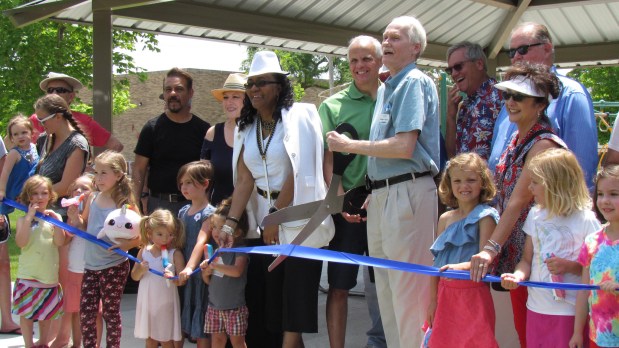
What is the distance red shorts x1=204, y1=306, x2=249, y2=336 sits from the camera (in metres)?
4.91

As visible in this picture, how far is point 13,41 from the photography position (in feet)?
56.2

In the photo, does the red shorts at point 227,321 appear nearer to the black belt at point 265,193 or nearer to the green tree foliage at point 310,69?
the black belt at point 265,193

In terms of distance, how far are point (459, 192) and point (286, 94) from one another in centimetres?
160

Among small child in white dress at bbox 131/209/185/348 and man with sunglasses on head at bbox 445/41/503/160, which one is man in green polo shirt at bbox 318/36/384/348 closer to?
man with sunglasses on head at bbox 445/41/503/160

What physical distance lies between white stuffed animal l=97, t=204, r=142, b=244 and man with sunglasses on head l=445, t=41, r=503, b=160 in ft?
7.62

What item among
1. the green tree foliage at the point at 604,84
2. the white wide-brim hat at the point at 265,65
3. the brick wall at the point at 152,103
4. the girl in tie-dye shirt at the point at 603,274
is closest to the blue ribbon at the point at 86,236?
the white wide-brim hat at the point at 265,65

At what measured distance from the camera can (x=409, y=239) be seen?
421 cm

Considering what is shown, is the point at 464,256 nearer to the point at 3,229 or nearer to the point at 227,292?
the point at 227,292

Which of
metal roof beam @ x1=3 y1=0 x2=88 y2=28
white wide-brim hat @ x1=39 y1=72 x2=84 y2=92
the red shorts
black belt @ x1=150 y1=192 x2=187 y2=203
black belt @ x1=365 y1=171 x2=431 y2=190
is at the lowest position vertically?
the red shorts

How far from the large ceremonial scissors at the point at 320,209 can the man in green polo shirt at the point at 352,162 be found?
18 cm

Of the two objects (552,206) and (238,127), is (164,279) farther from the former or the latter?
(552,206)

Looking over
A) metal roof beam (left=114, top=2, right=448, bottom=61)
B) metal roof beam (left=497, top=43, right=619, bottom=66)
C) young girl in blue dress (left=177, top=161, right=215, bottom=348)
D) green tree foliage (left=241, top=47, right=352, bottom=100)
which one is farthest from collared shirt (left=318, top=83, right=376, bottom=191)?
green tree foliage (left=241, top=47, right=352, bottom=100)

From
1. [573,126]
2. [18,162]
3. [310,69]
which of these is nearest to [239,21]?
[18,162]

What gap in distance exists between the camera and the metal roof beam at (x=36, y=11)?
23.2ft
